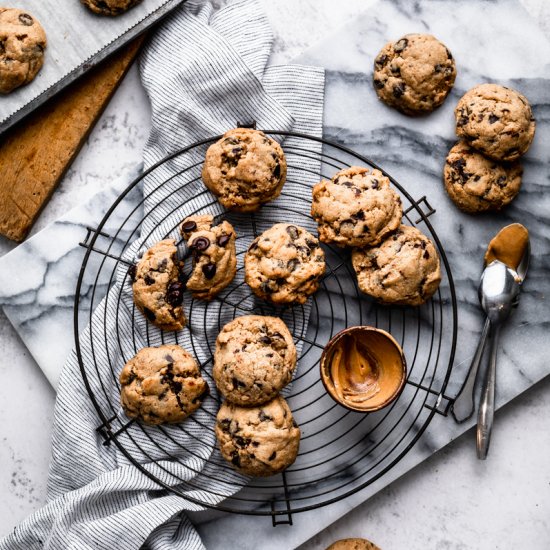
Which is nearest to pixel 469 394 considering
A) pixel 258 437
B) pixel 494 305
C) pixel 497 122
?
pixel 494 305

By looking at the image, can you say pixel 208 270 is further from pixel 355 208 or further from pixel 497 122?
pixel 497 122

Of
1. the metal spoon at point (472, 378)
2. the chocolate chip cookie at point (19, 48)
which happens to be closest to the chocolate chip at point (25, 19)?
the chocolate chip cookie at point (19, 48)

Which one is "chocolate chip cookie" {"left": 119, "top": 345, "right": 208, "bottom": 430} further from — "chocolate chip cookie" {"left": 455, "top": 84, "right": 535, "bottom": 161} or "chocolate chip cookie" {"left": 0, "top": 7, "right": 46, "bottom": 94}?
"chocolate chip cookie" {"left": 455, "top": 84, "right": 535, "bottom": 161}

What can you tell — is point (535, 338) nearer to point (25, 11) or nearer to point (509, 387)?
point (509, 387)

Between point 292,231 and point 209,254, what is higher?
point 209,254

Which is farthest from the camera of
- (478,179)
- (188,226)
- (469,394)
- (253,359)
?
(469,394)

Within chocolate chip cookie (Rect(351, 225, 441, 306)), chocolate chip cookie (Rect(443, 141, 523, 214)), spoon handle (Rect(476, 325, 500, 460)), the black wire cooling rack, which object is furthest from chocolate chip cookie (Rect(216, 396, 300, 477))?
chocolate chip cookie (Rect(443, 141, 523, 214))

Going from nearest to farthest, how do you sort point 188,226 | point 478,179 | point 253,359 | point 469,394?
point 253,359 < point 188,226 < point 478,179 < point 469,394
